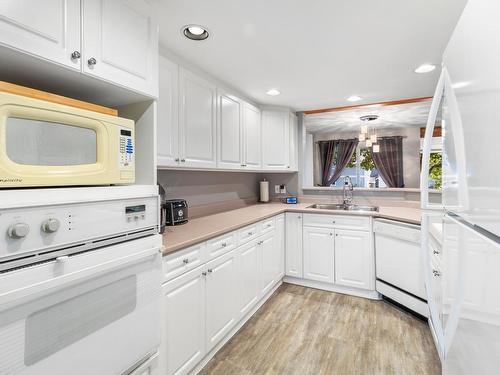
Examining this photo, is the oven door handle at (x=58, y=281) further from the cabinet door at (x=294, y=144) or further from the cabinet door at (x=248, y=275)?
the cabinet door at (x=294, y=144)

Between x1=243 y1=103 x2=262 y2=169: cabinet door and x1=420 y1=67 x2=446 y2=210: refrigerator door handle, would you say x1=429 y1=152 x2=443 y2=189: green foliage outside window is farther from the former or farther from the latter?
x1=420 y1=67 x2=446 y2=210: refrigerator door handle

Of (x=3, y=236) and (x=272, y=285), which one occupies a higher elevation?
(x=3, y=236)

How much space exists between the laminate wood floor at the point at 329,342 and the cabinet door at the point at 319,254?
0.34 metres

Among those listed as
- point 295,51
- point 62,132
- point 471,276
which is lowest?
point 471,276

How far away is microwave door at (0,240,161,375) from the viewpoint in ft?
2.38

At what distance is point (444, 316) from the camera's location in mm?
992

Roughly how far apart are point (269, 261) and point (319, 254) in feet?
2.06

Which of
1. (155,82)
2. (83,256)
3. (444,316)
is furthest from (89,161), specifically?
(444,316)

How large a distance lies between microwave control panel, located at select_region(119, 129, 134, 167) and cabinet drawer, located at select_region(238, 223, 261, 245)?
119cm

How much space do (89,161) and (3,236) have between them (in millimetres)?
351

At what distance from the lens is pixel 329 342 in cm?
200

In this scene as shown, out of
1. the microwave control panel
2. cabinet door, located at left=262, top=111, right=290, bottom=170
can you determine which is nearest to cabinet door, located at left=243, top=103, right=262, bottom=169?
cabinet door, located at left=262, top=111, right=290, bottom=170

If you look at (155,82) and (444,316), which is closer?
(444,316)

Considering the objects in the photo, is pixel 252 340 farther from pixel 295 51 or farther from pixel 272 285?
pixel 295 51
